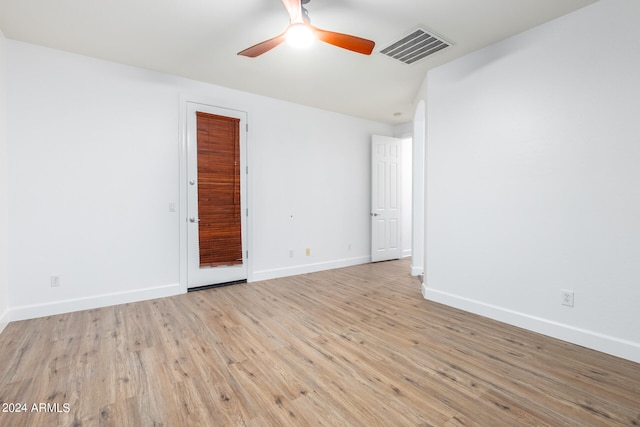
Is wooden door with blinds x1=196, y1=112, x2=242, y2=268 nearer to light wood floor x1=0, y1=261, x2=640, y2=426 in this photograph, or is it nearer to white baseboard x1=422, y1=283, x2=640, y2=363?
light wood floor x1=0, y1=261, x2=640, y2=426

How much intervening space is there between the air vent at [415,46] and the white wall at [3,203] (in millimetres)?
3674

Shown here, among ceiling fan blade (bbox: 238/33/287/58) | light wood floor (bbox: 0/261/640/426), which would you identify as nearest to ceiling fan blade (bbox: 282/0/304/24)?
ceiling fan blade (bbox: 238/33/287/58)

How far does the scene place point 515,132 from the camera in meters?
2.78

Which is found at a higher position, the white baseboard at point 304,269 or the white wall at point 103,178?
the white wall at point 103,178

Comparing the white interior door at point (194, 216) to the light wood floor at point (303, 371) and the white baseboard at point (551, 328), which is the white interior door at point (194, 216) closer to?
the light wood floor at point (303, 371)

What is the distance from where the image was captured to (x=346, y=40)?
6.97 feet

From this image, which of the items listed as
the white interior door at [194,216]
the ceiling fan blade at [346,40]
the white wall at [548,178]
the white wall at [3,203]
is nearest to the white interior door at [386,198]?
the white wall at [548,178]

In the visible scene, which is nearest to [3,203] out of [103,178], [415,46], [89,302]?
[103,178]

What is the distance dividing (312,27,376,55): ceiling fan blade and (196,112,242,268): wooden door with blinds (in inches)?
93.9

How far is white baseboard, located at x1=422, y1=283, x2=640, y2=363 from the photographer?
2197mm

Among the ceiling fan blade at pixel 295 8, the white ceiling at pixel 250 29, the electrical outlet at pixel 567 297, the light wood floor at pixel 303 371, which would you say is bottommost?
the light wood floor at pixel 303 371

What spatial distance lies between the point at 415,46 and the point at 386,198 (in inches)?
125

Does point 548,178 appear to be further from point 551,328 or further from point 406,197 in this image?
point 406,197

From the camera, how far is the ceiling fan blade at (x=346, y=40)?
2.05 m
